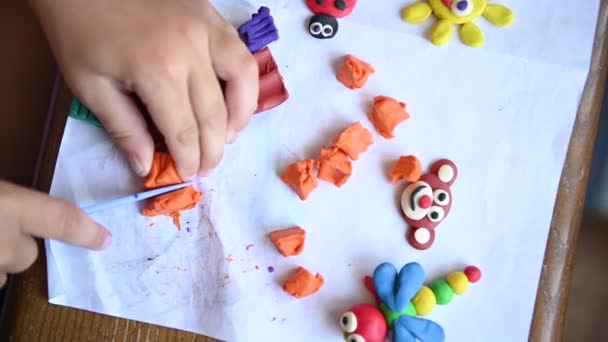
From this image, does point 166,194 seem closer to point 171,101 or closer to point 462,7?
point 171,101

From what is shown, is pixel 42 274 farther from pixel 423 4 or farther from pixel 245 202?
pixel 423 4

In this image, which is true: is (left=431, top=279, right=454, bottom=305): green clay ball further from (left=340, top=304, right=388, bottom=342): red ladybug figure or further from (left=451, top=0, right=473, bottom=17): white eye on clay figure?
(left=451, top=0, right=473, bottom=17): white eye on clay figure

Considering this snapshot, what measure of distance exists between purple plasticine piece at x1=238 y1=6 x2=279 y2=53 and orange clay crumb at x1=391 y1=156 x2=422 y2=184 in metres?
0.18

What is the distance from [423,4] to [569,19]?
149 millimetres

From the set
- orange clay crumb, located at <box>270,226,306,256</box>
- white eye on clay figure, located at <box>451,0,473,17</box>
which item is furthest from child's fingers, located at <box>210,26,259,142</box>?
white eye on clay figure, located at <box>451,0,473,17</box>

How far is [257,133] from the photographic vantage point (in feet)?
1.94

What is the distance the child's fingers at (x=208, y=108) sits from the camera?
521 millimetres

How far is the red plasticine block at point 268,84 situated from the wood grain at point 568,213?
0.29m

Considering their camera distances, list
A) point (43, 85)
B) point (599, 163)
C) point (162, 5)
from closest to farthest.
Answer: point (162, 5) → point (43, 85) → point (599, 163)

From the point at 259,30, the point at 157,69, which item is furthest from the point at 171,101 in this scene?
the point at 259,30

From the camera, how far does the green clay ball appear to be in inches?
21.9

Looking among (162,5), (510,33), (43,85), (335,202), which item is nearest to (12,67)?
(43,85)

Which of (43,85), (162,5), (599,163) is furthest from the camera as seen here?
(599,163)

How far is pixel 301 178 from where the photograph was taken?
1.88ft
